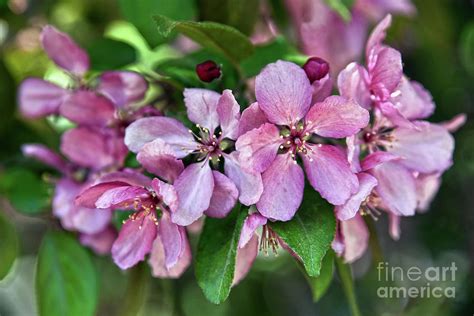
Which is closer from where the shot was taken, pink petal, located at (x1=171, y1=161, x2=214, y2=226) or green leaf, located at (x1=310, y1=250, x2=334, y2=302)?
pink petal, located at (x1=171, y1=161, x2=214, y2=226)

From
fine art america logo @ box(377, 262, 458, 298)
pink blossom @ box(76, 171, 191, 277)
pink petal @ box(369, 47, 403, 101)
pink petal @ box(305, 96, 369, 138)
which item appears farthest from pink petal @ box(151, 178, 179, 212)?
fine art america logo @ box(377, 262, 458, 298)

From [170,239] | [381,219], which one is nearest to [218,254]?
[170,239]

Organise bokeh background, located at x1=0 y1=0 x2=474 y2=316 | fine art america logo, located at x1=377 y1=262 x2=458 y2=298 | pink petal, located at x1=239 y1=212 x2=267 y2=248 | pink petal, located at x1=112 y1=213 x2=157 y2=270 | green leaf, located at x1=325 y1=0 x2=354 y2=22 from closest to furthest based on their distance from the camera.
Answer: pink petal, located at x1=239 y1=212 x2=267 y2=248 < pink petal, located at x1=112 y1=213 x2=157 y2=270 < green leaf, located at x1=325 y1=0 x2=354 y2=22 < fine art america logo, located at x1=377 y1=262 x2=458 y2=298 < bokeh background, located at x1=0 y1=0 x2=474 y2=316

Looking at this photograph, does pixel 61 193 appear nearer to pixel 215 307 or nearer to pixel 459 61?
pixel 215 307

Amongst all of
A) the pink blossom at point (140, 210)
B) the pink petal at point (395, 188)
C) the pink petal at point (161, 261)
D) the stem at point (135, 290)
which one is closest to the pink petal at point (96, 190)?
the pink blossom at point (140, 210)

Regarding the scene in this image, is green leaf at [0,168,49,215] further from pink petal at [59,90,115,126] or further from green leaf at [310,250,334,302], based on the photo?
green leaf at [310,250,334,302]

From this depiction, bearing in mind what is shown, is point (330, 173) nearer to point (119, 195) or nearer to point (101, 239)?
point (119, 195)
